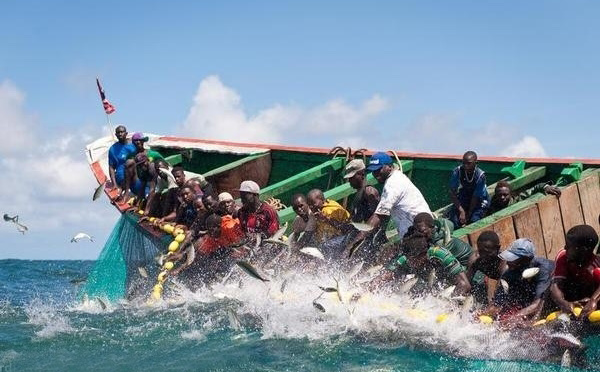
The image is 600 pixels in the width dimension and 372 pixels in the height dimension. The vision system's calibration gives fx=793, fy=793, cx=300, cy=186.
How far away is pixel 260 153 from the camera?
1513 cm

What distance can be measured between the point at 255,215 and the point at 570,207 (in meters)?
4.04

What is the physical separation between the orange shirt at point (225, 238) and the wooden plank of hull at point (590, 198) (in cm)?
448

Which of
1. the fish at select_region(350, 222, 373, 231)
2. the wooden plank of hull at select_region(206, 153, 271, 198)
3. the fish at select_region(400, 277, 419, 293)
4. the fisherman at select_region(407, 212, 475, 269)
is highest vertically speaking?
the wooden plank of hull at select_region(206, 153, 271, 198)

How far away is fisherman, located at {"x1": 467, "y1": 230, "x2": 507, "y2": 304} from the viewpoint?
7.93 metres

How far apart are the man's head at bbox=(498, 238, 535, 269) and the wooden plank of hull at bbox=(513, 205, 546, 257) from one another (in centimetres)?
175

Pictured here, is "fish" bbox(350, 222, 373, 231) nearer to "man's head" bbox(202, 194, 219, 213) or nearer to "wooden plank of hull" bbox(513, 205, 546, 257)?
"wooden plank of hull" bbox(513, 205, 546, 257)

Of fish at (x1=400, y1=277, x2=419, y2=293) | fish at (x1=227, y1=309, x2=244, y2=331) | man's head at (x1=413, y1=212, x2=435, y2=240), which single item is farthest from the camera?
fish at (x1=227, y1=309, x2=244, y2=331)

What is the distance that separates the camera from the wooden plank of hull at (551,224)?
31.7 feet

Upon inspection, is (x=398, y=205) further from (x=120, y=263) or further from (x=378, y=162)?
(x=120, y=263)

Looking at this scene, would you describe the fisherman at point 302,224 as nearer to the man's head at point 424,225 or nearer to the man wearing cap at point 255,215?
the man wearing cap at point 255,215

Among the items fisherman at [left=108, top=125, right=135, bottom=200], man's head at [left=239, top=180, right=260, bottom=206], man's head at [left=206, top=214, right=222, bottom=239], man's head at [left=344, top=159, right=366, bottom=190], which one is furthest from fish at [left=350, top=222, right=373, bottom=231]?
fisherman at [left=108, top=125, right=135, bottom=200]

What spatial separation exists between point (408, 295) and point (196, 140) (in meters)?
9.68

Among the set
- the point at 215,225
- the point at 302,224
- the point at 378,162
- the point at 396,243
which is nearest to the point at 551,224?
the point at 396,243

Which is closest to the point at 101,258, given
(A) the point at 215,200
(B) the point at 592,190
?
(A) the point at 215,200
